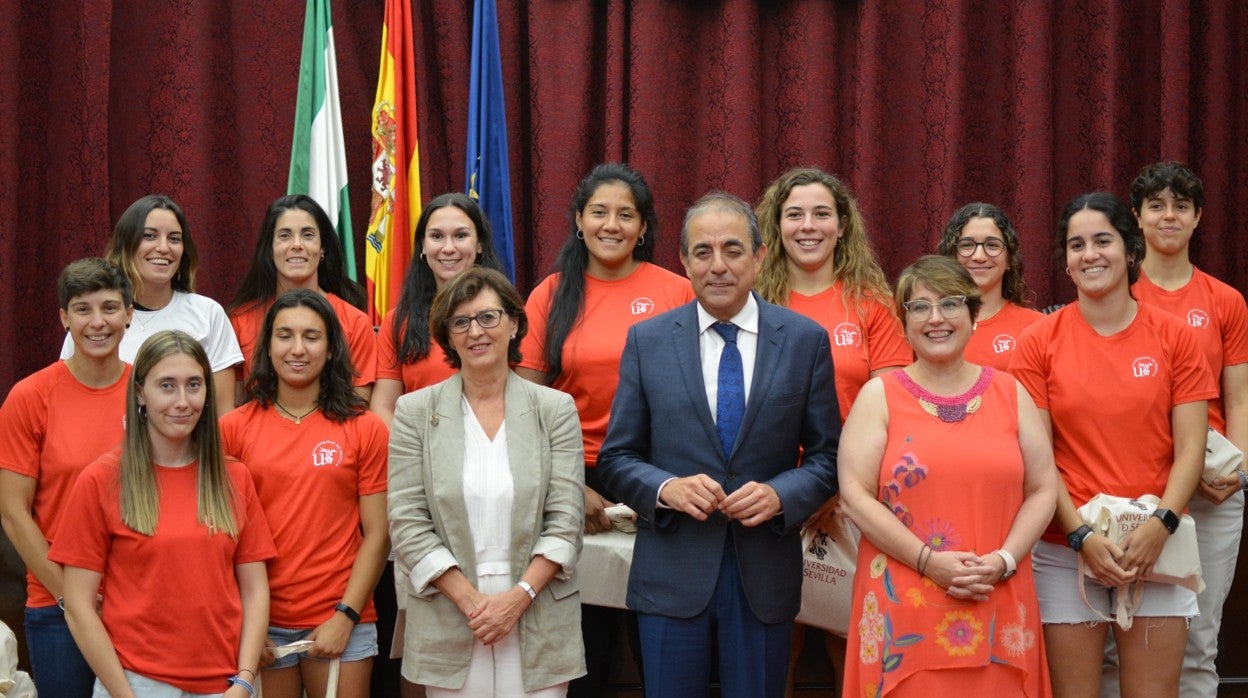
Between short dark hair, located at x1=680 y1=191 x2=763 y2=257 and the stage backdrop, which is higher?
the stage backdrop

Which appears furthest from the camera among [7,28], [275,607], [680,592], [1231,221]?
[1231,221]

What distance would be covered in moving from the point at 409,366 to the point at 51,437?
1.03 metres

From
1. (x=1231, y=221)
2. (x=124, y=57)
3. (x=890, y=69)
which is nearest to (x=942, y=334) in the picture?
(x=890, y=69)

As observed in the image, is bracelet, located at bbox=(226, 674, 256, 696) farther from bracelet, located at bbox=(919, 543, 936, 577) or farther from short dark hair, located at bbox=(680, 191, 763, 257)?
bracelet, located at bbox=(919, 543, 936, 577)

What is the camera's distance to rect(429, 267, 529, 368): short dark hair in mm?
3297

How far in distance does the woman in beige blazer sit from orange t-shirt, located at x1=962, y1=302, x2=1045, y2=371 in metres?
1.46

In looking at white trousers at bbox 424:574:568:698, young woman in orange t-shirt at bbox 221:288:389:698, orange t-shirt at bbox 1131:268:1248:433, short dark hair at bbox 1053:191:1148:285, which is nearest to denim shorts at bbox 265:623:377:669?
young woman in orange t-shirt at bbox 221:288:389:698

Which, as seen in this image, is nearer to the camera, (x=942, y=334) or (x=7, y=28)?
(x=942, y=334)

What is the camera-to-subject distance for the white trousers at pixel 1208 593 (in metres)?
3.88

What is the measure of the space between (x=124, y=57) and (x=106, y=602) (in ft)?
10.4

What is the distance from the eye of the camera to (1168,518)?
3.38m

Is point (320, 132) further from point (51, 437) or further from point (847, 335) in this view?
point (847, 335)

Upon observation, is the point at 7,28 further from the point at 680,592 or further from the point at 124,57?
the point at 680,592

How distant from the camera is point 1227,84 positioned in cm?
560
